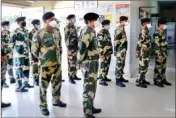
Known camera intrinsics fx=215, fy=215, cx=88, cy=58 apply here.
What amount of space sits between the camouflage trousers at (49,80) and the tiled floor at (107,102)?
7 cm

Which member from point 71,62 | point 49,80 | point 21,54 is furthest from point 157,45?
point 21,54

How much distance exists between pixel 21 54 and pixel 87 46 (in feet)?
1.54

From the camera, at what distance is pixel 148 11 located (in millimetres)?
1176

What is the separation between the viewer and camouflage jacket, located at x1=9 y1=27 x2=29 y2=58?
1.32 metres

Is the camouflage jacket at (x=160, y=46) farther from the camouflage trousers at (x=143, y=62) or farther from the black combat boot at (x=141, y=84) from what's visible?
the black combat boot at (x=141, y=84)

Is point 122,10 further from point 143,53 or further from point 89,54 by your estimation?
point 143,53

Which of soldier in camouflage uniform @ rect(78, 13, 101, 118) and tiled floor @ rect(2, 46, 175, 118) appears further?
tiled floor @ rect(2, 46, 175, 118)

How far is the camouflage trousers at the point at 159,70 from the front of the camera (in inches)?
73.0

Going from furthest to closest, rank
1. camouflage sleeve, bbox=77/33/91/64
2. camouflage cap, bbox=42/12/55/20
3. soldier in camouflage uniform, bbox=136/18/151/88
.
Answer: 1. soldier in camouflage uniform, bbox=136/18/151/88
2. camouflage sleeve, bbox=77/33/91/64
3. camouflage cap, bbox=42/12/55/20

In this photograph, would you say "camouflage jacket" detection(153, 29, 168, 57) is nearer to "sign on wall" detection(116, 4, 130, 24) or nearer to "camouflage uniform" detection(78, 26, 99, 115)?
"sign on wall" detection(116, 4, 130, 24)

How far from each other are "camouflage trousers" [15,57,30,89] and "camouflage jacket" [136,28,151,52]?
79cm

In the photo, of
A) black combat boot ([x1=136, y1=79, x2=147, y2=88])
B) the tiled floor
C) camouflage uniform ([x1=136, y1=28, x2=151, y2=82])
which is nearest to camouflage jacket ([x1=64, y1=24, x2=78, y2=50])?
the tiled floor

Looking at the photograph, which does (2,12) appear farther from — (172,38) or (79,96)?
(172,38)

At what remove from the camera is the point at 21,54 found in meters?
1.40
